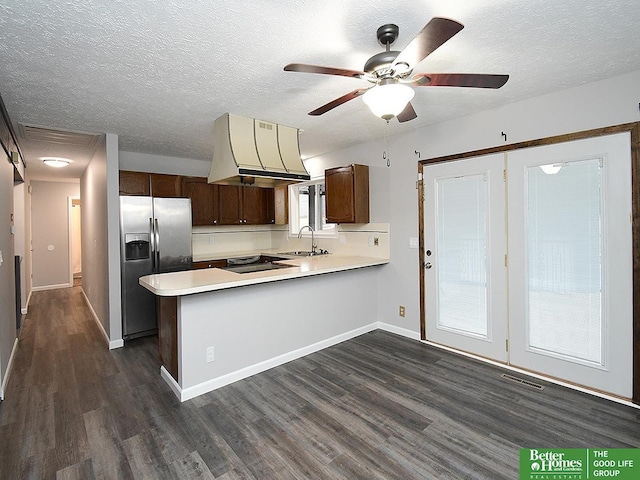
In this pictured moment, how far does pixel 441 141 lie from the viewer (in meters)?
3.61

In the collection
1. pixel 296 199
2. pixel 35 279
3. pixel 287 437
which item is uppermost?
pixel 296 199

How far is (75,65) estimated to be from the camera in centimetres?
220

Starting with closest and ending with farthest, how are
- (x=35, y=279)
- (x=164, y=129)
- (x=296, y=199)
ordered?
(x=164, y=129)
(x=296, y=199)
(x=35, y=279)

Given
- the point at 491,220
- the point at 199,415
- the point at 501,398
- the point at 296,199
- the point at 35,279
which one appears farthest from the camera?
the point at 35,279

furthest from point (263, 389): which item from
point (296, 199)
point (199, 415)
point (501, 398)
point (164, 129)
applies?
point (296, 199)

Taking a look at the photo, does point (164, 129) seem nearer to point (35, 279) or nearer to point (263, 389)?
point (263, 389)

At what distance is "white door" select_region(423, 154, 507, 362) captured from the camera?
10.6ft

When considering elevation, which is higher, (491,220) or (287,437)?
(491,220)

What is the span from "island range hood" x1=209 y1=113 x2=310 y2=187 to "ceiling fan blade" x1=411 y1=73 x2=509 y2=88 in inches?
67.1

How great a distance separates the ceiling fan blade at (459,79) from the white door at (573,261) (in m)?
1.42

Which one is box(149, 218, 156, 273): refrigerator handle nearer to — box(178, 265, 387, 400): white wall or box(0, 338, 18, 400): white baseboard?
box(0, 338, 18, 400): white baseboard

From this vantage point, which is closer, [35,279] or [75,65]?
[75,65]

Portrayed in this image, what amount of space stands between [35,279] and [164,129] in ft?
20.0

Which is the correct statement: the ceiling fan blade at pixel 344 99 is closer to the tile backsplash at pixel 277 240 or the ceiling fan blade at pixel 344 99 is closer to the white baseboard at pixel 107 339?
the tile backsplash at pixel 277 240
